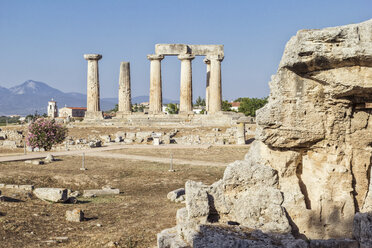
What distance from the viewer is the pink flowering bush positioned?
2823 cm

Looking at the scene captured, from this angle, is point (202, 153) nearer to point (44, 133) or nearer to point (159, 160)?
point (159, 160)

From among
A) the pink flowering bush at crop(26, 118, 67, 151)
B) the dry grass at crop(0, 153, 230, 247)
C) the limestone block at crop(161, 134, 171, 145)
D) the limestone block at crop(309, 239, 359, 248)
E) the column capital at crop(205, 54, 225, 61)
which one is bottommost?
the dry grass at crop(0, 153, 230, 247)

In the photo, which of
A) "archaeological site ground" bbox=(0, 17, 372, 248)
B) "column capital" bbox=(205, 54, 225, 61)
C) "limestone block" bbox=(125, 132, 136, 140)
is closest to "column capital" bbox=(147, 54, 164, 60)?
"column capital" bbox=(205, 54, 225, 61)

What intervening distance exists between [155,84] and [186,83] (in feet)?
11.8

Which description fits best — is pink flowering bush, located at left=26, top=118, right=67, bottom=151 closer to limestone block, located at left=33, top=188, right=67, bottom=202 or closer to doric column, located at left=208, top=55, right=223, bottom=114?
limestone block, located at left=33, top=188, right=67, bottom=202

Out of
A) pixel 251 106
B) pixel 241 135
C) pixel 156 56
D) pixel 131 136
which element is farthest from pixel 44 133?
pixel 251 106

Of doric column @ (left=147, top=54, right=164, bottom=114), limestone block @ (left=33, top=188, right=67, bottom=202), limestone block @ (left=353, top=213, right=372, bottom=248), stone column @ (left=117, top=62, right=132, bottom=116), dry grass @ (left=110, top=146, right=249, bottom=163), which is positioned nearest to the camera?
limestone block @ (left=353, top=213, right=372, bottom=248)

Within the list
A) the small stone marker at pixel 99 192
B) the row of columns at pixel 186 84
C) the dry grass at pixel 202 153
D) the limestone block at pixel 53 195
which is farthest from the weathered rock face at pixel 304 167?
the row of columns at pixel 186 84

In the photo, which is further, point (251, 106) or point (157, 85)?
point (251, 106)

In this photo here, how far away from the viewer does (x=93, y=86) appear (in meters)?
50.6

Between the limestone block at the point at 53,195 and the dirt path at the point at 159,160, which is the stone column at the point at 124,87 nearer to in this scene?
the dirt path at the point at 159,160

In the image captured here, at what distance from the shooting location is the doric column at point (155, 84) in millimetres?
48625

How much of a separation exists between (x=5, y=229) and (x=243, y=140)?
Result: 26.0m

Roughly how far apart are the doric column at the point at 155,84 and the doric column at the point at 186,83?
99.4 inches
